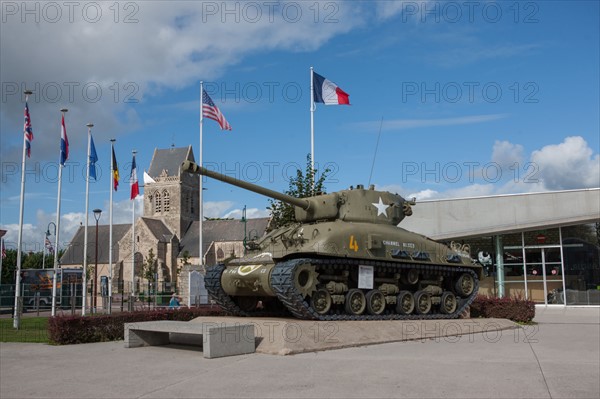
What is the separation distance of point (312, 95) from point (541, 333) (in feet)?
48.0

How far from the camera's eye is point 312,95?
27062 mm

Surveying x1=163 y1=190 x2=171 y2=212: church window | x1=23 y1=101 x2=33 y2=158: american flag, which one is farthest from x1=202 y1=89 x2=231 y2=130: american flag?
x1=163 y1=190 x2=171 y2=212: church window

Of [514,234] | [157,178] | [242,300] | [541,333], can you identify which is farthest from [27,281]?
[157,178]

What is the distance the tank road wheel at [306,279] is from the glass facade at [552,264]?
18.4 m

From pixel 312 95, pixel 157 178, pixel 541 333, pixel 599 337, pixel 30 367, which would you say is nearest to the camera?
pixel 30 367

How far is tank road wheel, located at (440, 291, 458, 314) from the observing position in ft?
61.2

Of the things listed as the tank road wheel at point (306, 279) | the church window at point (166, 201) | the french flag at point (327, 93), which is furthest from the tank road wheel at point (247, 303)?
the church window at point (166, 201)

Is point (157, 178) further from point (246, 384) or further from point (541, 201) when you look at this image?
point (246, 384)

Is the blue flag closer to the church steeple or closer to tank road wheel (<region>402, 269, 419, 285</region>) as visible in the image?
tank road wheel (<region>402, 269, 419, 285</region>)

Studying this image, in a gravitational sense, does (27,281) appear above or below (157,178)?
below

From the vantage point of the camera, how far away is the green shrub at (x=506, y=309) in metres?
20.3

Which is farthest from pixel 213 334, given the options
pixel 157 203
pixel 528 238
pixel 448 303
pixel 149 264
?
pixel 157 203

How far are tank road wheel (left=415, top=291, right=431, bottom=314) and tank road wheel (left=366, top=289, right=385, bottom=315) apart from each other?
1.63 metres

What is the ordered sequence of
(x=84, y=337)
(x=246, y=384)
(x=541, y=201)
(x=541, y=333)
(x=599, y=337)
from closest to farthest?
(x=246, y=384), (x=84, y=337), (x=599, y=337), (x=541, y=333), (x=541, y=201)
